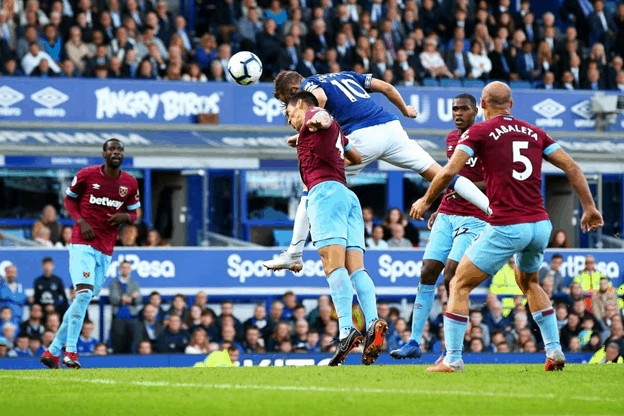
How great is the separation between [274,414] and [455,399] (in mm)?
1231

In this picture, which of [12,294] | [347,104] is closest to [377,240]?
[12,294]

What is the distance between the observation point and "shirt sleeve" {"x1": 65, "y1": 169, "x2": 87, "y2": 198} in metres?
12.5

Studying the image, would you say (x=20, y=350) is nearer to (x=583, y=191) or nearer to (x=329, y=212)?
(x=329, y=212)

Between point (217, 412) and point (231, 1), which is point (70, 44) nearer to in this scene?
point (231, 1)

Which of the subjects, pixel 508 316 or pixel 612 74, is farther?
pixel 612 74

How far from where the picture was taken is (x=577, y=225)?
83.7 feet

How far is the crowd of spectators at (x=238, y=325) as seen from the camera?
17203mm

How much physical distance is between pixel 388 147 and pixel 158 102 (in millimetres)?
11876

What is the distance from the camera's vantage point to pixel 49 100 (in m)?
Result: 21.3

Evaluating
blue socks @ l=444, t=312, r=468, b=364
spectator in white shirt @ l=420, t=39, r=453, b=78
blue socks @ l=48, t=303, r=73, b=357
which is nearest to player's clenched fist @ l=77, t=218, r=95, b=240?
blue socks @ l=48, t=303, r=73, b=357

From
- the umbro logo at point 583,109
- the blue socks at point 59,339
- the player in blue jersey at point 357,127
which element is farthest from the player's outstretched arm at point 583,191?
the umbro logo at point 583,109

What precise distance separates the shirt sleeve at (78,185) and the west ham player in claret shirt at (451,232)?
145 inches

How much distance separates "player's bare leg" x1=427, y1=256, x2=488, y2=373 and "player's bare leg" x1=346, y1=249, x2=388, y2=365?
45 cm

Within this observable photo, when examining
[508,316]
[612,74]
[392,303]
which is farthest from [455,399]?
[612,74]
